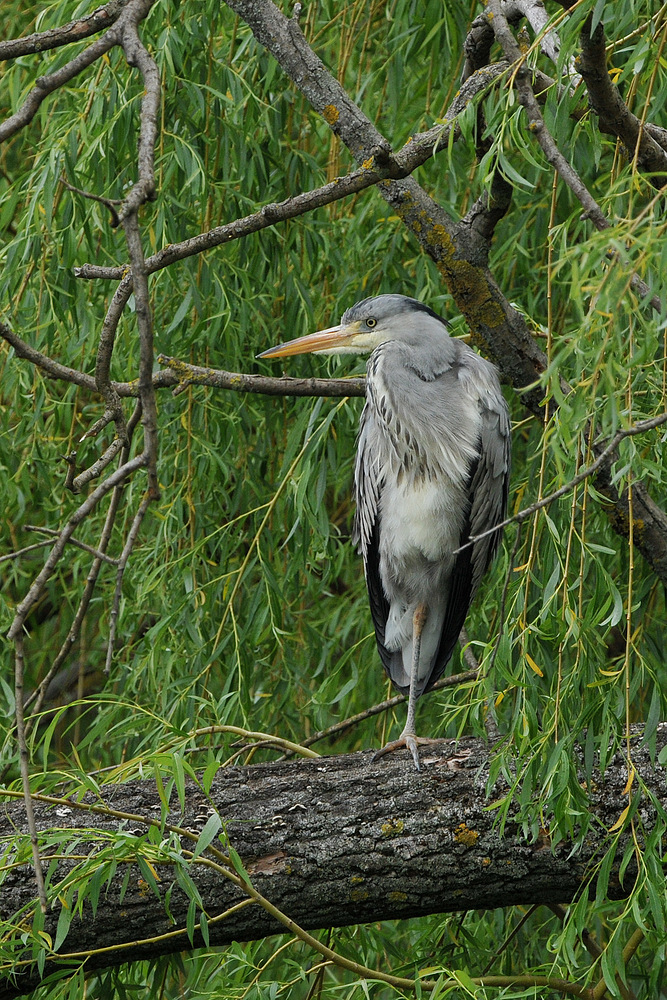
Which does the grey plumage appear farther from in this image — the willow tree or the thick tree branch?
the thick tree branch

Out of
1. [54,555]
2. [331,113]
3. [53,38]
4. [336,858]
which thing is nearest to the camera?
[54,555]

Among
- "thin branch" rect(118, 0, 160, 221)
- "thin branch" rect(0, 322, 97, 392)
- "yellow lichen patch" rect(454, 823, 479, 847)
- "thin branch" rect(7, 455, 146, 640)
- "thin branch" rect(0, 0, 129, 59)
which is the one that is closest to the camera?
"thin branch" rect(7, 455, 146, 640)

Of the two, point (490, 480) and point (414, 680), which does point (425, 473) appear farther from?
point (414, 680)

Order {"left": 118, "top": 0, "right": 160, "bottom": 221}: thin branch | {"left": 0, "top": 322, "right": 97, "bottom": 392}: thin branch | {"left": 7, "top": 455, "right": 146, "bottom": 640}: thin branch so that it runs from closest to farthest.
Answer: {"left": 7, "top": 455, "right": 146, "bottom": 640}: thin branch, {"left": 118, "top": 0, "right": 160, "bottom": 221}: thin branch, {"left": 0, "top": 322, "right": 97, "bottom": 392}: thin branch

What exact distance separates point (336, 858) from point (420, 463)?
0.81 m

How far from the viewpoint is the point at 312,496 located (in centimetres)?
186

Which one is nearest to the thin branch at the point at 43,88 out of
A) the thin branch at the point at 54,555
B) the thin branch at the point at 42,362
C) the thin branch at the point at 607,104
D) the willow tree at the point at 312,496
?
the willow tree at the point at 312,496

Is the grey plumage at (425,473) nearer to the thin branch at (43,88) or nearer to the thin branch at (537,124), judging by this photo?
the thin branch at (537,124)

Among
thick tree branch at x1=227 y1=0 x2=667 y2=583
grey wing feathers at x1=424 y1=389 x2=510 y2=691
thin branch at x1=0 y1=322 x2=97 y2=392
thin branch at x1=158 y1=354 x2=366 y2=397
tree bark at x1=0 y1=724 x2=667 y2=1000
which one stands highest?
thick tree branch at x1=227 y1=0 x2=667 y2=583

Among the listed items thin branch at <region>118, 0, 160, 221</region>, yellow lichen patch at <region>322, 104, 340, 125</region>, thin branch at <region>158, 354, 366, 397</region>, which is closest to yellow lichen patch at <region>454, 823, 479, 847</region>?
thin branch at <region>158, 354, 366, 397</region>

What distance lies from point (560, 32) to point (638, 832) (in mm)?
959

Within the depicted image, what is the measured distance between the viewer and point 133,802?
1.47 meters

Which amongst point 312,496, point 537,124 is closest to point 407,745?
point 312,496

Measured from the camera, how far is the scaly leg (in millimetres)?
1684
